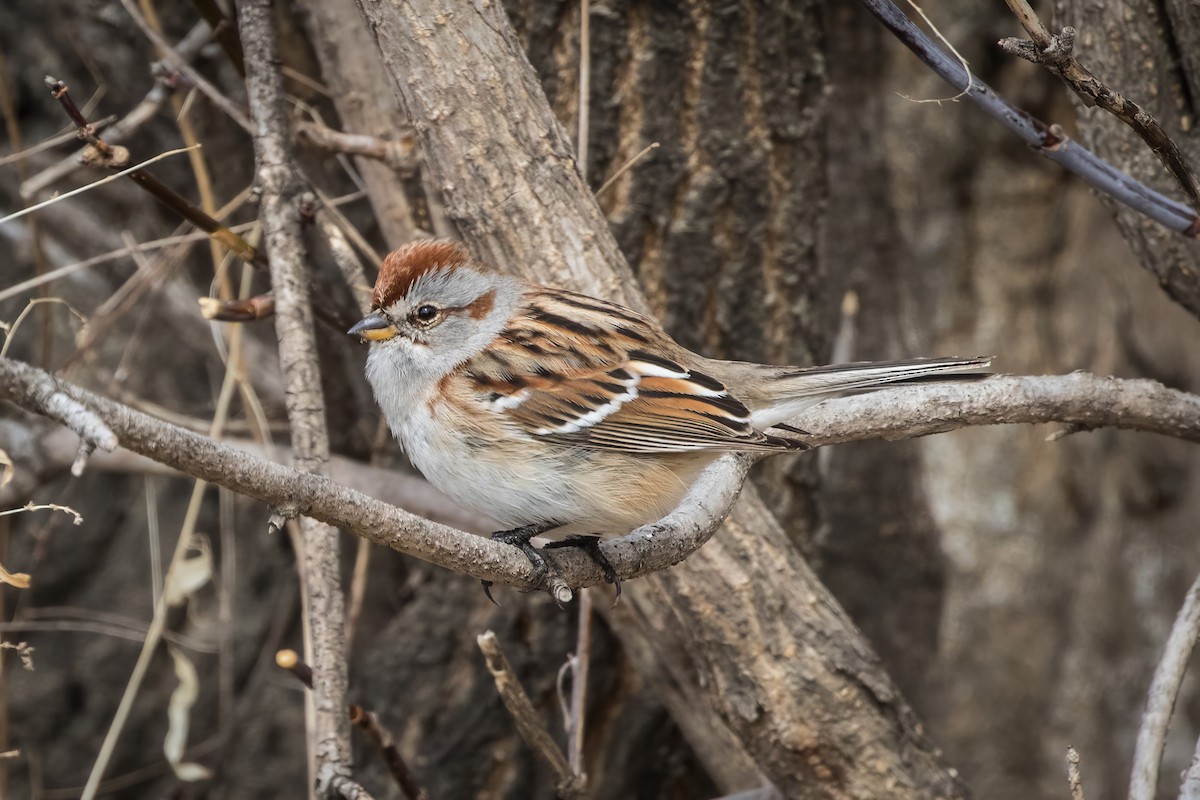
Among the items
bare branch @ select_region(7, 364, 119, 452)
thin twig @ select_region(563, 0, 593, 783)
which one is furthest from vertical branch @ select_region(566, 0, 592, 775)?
bare branch @ select_region(7, 364, 119, 452)

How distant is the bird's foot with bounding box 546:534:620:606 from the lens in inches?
93.2

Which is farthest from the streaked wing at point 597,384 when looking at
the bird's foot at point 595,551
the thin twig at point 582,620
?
the thin twig at point 582,620

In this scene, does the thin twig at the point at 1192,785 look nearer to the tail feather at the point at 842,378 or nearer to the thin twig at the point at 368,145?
the tail feather at the point at 842,378

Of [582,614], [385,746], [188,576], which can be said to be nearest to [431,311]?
[582,614]

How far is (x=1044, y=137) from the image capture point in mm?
2689

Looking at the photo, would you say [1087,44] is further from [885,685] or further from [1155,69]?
[885,685]

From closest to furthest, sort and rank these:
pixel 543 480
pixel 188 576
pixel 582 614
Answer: pixel 543 480 < pixel 582 614 < pixel 188 576

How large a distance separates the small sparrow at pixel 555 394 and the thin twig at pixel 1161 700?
2.37 ft

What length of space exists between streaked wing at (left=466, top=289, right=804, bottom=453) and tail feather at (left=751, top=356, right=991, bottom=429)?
156mm

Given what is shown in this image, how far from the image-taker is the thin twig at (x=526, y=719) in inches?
102

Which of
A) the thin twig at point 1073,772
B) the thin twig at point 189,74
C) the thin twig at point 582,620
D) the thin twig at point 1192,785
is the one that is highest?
the thin twig at point 189,74

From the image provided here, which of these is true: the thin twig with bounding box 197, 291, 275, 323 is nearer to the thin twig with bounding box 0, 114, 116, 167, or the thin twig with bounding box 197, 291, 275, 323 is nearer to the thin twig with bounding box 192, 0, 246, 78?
the thin twig with bounding box 0, 114, 116, 167

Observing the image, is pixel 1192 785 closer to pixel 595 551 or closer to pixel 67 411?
pixel 595 551

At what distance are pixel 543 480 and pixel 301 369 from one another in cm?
65
